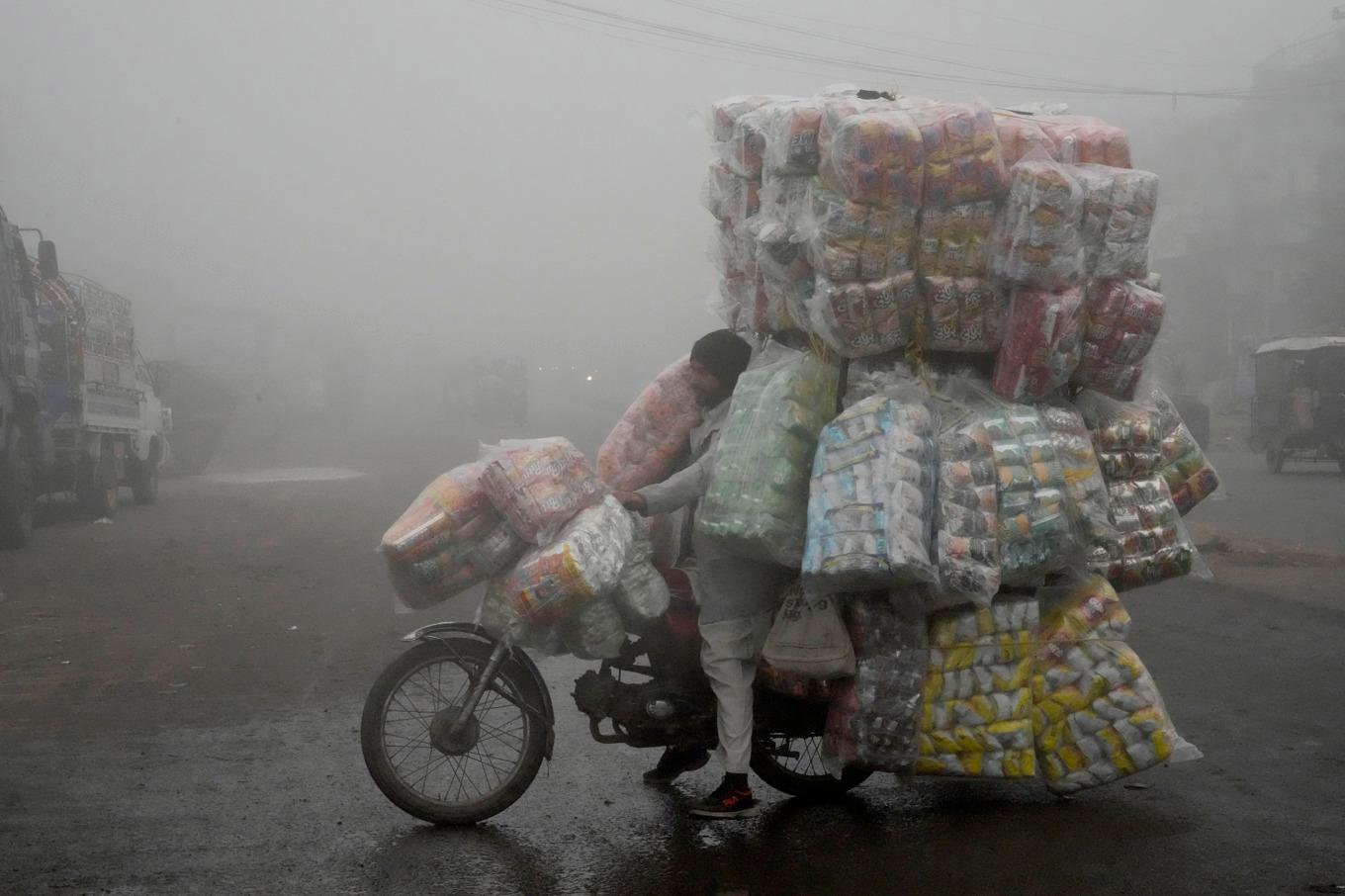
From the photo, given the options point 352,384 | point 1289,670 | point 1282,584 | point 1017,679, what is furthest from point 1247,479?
point 352,384

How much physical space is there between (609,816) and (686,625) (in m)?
0.75

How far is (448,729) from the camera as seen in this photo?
4844 millimetres

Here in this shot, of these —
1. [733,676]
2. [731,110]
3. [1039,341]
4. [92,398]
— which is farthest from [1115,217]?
[92,398]

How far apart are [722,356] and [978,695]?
5.21ft

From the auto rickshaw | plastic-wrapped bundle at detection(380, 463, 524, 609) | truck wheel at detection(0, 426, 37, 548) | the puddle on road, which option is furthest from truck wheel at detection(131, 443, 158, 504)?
the auto rickshaw

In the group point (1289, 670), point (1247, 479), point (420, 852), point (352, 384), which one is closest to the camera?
point (420, 852)

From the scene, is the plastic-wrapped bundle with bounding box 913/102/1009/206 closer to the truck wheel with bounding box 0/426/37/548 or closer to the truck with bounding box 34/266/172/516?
the truck wheel with bounding box 0/426/37/548

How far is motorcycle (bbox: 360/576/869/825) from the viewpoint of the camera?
481 centimetres

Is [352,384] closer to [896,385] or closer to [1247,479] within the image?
[1247,479]

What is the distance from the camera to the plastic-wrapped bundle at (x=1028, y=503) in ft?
15.4

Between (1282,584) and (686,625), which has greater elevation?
(686,625)

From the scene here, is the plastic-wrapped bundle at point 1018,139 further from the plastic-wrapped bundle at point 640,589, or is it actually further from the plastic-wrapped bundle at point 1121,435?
the plastic-wrapped bundle at point 640,589

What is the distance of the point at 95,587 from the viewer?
36.7 feet

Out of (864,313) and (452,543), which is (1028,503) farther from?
(452,543)
